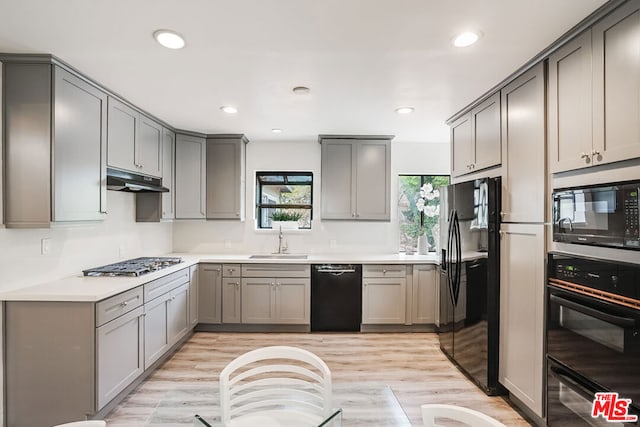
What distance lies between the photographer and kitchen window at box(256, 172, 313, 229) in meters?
4.72

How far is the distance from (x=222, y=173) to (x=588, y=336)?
3902mm

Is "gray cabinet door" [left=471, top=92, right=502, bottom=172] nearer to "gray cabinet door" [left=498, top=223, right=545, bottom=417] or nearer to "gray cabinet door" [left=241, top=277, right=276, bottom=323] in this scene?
"gray cabinet door" [left=498, top=223, right=545, bottom=417]

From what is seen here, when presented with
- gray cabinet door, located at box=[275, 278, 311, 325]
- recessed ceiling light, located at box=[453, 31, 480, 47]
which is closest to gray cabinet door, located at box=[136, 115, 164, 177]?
gray cabinet door, located at box=[275, 278, 311, 325]

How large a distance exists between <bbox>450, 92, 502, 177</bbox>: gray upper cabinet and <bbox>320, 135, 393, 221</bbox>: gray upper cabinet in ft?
3.26

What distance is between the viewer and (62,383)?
7.15ft

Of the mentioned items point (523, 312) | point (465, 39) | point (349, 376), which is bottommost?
point (349, 376)

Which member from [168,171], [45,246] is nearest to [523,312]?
[45,246]

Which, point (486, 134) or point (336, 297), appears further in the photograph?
point (336, 297)

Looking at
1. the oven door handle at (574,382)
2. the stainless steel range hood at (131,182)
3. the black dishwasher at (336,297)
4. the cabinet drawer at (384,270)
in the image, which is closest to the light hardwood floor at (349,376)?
the black dishwasher at (336,297)

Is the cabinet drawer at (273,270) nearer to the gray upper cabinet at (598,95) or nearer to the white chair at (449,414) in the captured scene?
the gray upper cabinet at (598,95)

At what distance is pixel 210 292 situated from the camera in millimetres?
3973

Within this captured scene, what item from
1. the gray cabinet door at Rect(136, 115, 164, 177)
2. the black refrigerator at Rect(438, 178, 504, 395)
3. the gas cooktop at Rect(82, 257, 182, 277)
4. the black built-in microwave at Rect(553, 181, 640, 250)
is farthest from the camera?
the gray cabinet door at Rect(136, 115, 164, 177)

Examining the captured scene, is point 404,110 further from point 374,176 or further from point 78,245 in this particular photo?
point 78,245

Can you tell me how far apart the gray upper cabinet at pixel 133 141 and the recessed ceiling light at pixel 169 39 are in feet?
3.82
